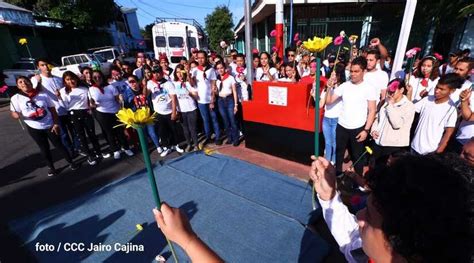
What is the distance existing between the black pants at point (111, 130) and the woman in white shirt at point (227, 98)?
2.02 m

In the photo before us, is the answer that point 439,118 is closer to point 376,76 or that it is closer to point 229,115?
point 376,76

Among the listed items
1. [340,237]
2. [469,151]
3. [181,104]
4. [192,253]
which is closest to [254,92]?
[181,104]

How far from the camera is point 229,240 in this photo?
2.62 metres

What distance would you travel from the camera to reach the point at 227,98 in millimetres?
4715

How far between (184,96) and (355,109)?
9.45 ft

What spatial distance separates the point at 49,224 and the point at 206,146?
9.29 feet

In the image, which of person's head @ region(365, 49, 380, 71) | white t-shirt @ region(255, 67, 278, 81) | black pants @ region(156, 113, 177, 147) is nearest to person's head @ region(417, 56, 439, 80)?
person's head @ region(365, 49, 380, 71)

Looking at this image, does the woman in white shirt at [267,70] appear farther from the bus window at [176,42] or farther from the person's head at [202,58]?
the bus window at [176,42]

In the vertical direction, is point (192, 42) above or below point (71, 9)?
below

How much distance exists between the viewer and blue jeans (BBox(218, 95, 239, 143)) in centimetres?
474

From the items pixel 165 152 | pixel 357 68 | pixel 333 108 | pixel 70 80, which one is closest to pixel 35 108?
pixel 70 80

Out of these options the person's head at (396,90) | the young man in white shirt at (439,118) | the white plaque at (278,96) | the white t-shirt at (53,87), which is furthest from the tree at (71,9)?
the young man in white shirt at (439,118)

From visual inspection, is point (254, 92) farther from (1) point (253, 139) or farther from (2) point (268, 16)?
(2) point (268, 16)

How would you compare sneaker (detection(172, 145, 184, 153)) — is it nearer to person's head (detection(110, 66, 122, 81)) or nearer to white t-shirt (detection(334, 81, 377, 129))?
person's head (detection(110, 66, 122, 81))
